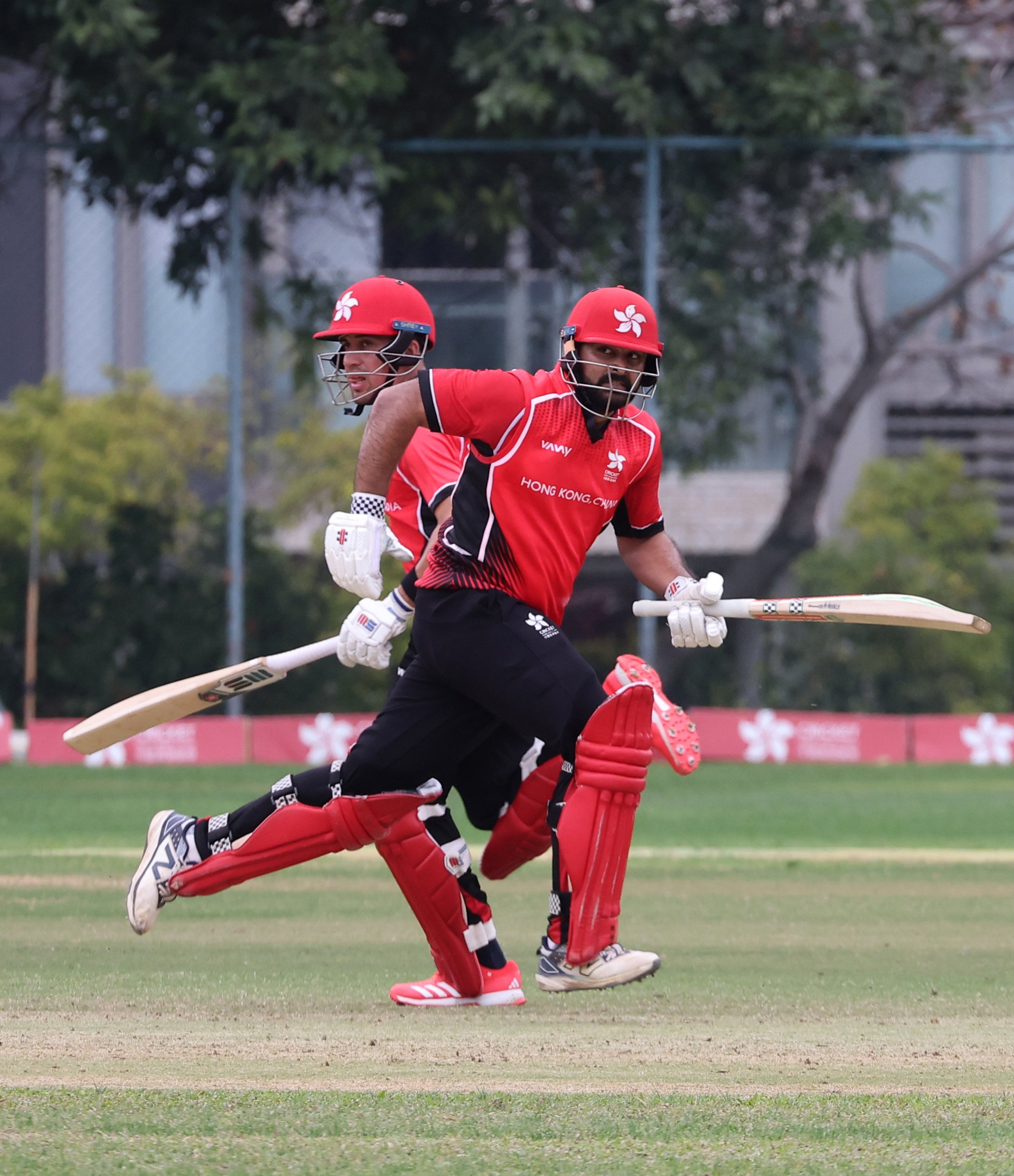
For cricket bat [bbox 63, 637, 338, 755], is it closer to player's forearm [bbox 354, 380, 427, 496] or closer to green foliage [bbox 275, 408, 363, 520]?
player's forearm [bbox 354, 380, 427, 496]

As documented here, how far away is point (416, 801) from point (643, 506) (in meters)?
0.99

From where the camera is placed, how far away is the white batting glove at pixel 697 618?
4.93 meters

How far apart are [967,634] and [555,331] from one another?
15.4ft

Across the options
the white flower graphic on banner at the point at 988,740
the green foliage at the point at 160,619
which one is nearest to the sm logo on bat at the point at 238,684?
the green foliage at the point at 160,619

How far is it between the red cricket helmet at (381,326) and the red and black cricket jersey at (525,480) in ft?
2.20

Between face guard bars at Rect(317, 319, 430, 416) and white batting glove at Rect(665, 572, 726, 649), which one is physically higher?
face guard bars at Rect(317, 319, 430, 416)

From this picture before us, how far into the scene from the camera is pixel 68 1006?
187 inches

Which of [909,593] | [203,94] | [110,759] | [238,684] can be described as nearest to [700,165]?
[203,94]

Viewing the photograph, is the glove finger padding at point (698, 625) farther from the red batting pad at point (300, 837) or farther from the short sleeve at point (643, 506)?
the red batting pad at point (300, 837)

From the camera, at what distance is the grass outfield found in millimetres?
3059

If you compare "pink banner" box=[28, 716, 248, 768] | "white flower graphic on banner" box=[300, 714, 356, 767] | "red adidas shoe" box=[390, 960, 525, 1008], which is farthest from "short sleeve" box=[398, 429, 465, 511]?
"pink banner" box=[28, 716, 248, 768]

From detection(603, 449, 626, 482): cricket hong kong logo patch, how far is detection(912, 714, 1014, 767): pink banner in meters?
12.5

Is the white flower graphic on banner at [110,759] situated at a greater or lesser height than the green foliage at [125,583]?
lesser

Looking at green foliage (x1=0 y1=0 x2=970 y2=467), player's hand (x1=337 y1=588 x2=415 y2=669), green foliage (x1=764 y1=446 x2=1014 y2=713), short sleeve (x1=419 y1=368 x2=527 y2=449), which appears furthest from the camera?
green foliage (x1=764 y1=446 x2=1014 y2=713)
